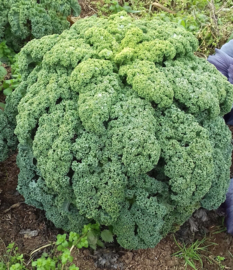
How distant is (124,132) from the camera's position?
1.84 metres

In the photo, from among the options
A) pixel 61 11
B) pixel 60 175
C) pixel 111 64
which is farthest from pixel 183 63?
pixel 61 11

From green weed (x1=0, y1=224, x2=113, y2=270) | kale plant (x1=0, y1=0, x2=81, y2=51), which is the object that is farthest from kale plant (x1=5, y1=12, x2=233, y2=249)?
kale plant (x1=0, y1=0, x2=81, y2=51)

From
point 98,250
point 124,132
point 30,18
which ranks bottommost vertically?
point 98,250

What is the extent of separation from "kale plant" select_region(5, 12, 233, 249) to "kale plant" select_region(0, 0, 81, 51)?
3.15 ft

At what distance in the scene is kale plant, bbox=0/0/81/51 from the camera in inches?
119

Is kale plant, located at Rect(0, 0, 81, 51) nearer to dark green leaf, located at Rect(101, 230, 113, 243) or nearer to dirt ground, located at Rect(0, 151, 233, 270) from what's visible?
dirt ground, located at Rect(0, 151, 233, 270)

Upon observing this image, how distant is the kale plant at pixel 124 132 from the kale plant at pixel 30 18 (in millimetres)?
960

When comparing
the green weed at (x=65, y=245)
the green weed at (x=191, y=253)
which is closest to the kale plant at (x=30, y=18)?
the green weed at (x=65, y=245)

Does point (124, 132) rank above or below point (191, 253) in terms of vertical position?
above

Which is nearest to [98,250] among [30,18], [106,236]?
[106,236]

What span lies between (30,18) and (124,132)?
197 centimetres

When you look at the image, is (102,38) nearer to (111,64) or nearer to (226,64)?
(111,64)

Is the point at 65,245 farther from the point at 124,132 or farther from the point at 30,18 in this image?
the point at 30,18

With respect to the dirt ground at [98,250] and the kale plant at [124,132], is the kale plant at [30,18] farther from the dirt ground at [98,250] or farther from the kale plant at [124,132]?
the dirt ground at [98,250]
